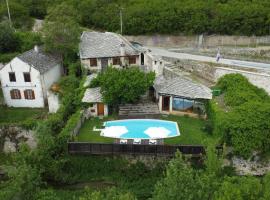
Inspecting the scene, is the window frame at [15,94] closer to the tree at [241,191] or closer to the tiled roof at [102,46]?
the tiled roof at [102,46]

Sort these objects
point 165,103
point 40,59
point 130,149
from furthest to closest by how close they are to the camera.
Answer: point 40,59 < point 165,103 < point 130,149

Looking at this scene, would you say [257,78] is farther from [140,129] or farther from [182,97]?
[140,129]

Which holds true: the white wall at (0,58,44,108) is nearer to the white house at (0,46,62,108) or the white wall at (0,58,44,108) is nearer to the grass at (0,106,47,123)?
the white house at (0,46,62,108)

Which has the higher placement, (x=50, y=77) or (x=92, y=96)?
(x=50, y=77)

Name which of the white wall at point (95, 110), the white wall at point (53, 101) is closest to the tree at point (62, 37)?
the white wall at point (53, 101)

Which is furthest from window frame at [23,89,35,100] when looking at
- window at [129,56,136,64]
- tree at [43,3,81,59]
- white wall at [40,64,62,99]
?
window at [129,56,136,64]

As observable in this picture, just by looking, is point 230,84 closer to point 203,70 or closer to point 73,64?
point 203,70

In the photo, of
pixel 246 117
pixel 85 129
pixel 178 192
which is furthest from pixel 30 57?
pixel 178 192

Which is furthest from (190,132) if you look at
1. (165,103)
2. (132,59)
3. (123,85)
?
(132,59)
